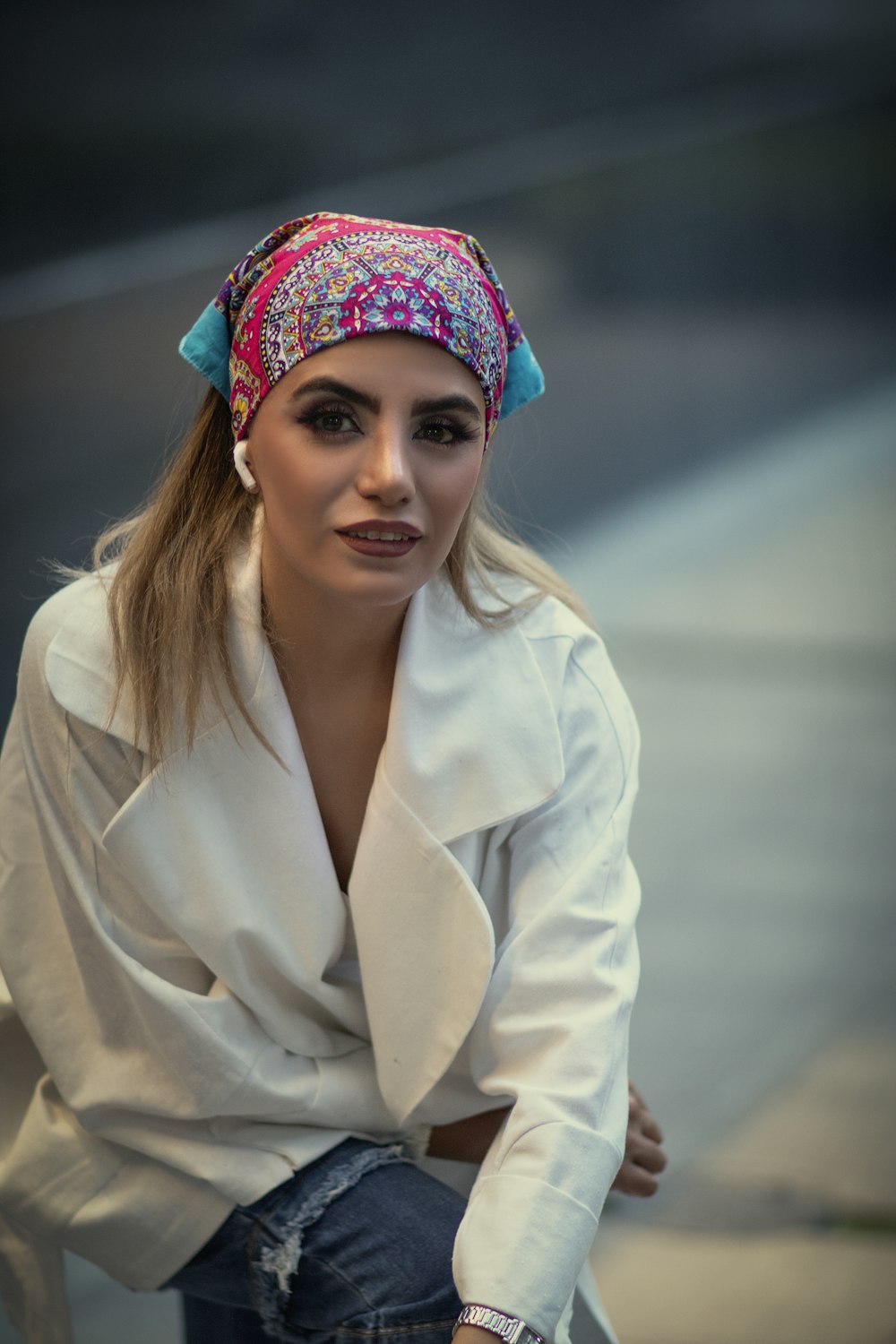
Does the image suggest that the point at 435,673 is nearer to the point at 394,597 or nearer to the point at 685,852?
the point at 394,597

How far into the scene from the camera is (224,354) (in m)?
1.84

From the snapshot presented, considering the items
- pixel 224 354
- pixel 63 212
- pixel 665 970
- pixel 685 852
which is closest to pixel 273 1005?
pixel 224 354

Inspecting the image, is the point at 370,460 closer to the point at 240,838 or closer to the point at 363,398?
the point at 363,398

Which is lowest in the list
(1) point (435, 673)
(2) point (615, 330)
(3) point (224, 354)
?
(1) point (435, 673)

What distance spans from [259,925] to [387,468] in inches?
20.7

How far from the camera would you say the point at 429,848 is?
5.91 ft

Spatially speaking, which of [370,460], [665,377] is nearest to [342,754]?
[370,460]

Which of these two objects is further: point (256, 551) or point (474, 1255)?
point (256, 551)

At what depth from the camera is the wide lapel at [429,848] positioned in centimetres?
180

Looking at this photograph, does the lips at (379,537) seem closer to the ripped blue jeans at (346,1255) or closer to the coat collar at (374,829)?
the coat collar at (374,829)

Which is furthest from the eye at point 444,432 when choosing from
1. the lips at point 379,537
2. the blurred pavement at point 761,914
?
the blurred pavement at point 761,914

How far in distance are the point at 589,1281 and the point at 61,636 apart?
97cm

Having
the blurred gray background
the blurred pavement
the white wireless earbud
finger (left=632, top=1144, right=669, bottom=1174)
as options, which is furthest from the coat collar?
the blurred pavement

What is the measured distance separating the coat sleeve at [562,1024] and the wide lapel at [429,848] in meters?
0.04
